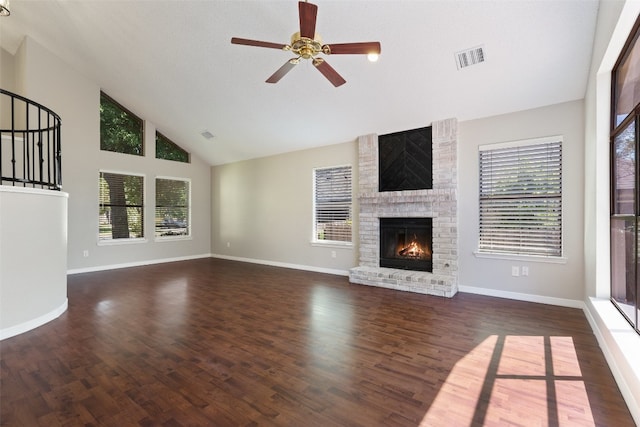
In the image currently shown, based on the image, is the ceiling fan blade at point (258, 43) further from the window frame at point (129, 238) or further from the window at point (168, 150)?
the window at point (168, 150)

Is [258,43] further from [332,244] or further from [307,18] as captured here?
[332,244]

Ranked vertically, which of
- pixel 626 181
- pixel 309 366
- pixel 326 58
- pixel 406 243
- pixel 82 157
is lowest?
pixel 309 366

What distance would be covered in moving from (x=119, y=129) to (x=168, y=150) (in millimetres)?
1212

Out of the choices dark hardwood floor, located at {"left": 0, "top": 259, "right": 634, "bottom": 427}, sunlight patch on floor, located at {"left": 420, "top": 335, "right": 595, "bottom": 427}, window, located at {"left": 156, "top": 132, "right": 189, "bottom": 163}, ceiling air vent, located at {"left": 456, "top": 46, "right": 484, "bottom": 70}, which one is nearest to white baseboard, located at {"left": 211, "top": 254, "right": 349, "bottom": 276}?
dark hardwood floor, located at {"left": 0, "top": 259, "right": 634, "bottom": 427}

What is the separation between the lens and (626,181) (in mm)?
2701

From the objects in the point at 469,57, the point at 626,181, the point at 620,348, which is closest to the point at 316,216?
the point at 469,57

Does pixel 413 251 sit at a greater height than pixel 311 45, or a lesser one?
lesser

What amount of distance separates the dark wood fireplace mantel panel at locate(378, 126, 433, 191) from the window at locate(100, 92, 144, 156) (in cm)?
584

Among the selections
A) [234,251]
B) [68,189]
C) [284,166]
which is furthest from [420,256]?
[68,189]

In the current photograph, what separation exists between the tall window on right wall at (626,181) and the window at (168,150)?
8.55 m

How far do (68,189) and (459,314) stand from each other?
7.46m

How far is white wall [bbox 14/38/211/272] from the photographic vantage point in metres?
5.84

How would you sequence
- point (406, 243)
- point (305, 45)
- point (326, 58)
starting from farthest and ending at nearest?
point (406, 243), point (326, 58), point (305, 45)

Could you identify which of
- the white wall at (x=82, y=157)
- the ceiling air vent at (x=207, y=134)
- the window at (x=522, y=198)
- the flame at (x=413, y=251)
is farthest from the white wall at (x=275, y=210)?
the window at (x=522, y=198)
